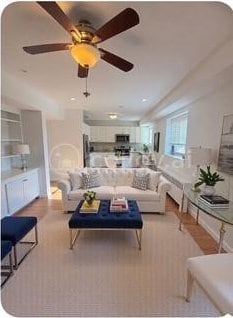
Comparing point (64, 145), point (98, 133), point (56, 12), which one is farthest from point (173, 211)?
point (98, 133)

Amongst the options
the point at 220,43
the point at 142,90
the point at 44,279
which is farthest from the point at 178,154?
the point at 44,279

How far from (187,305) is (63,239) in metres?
1.81

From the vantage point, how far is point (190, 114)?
13.7 ft

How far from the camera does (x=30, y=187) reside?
14.3 ft

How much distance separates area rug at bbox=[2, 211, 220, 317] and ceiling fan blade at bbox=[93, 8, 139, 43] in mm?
2344

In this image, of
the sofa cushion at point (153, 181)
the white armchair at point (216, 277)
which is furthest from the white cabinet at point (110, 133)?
the white armchair at point (216, 277)

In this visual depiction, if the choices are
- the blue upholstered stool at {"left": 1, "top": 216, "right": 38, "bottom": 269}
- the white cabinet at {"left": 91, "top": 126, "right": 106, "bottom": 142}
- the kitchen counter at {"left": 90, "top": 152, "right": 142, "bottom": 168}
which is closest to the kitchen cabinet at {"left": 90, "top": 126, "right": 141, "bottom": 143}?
the white cabinet at {"left": 91, "top": 126, "right": 106, "bottom": 142}

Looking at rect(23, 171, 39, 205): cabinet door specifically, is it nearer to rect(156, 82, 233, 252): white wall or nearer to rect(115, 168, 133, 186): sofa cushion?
rect(115, 168, 133, 186): sofa cushion

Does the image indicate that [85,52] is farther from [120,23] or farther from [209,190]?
[209,190]

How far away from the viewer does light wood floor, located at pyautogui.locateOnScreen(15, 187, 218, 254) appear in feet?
9.21

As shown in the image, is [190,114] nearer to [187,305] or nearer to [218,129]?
[218,129]

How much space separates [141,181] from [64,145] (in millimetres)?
3491

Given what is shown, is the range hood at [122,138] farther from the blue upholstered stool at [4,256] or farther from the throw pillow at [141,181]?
the blue upholstered stool at [4,256]

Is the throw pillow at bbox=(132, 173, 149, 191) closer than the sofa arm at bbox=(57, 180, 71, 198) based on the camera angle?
No
